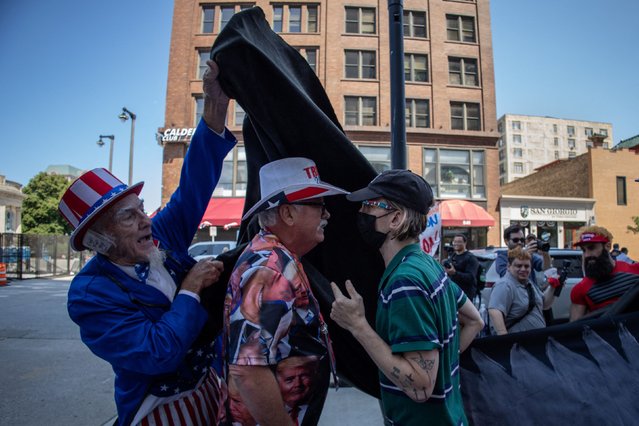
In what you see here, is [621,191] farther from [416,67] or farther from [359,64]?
[359,64]

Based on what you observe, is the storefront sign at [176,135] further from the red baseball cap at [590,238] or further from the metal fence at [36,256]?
the red baseball cap at [590,238]

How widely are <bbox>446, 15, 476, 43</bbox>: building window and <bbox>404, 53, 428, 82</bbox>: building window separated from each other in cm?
249

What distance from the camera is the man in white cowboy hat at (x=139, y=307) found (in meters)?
1.54

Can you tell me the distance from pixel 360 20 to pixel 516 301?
77.9ft

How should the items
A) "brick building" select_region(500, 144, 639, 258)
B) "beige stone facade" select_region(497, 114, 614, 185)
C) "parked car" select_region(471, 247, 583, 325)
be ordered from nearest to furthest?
1. "parked car" select_region(471, 247, 583, 325)
2. "brick building" select_region(500, 144, 639, 258)
3. "beige stone facade" select_region(497, 114, 614, 185)

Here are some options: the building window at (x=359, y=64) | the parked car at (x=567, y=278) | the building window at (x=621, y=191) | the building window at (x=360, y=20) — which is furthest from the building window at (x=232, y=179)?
the building window at (x=621, y=191)

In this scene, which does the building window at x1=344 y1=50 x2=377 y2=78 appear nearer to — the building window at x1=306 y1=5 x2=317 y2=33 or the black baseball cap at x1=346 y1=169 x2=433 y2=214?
the building window at x1=306 y1=5 x2=317 y2=33

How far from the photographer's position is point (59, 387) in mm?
5059

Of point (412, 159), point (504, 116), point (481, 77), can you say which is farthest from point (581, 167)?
point (504, 116)

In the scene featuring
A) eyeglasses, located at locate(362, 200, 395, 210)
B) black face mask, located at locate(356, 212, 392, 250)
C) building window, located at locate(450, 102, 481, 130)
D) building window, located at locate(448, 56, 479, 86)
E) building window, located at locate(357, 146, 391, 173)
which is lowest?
black face mask, located at locate(356, 212, 392, 250)

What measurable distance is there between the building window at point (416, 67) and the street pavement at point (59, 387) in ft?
72.7

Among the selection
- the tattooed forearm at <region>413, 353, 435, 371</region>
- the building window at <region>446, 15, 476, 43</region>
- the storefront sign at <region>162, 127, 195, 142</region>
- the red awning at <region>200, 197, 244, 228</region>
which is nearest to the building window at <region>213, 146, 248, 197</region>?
the red awning at <region>200, 197, 244, 228</region>

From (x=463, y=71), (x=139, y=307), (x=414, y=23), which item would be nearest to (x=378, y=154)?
(x=463, y=71)

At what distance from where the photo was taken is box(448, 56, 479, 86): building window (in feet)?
80.3
